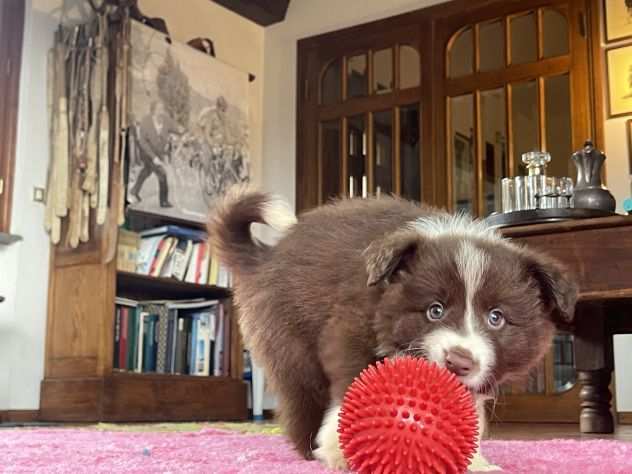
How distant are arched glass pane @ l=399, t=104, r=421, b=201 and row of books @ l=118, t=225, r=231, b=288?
1216 millimetres

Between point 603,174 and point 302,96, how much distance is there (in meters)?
1.94

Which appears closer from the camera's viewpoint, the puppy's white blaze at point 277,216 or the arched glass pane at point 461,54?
the puppy's white blaze at point 277,216

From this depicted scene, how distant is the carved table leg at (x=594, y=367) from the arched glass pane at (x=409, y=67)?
2358mm

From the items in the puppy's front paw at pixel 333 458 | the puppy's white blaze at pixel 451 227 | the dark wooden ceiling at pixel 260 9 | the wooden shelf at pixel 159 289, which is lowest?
the puppy's front paw at pixel 333 458

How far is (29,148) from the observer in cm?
409

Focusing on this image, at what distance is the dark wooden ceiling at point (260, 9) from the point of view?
5.35m

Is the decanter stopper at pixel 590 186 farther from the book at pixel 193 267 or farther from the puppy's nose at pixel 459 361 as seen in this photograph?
the book at pixel 193 267

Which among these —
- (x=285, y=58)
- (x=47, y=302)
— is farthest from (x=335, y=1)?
(x=47, y=302)

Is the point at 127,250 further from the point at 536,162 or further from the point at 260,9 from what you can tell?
the point at 260,9

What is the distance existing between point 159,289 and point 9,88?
1211 mm

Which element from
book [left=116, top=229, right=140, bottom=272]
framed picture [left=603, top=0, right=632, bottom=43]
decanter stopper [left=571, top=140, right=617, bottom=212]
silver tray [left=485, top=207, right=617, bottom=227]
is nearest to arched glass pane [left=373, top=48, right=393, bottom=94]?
framed picture [left=603, top=0, right=632, bottom=43]

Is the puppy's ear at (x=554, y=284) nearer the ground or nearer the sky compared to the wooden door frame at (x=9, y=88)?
nearer the ground

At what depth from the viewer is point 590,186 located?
2.90 m

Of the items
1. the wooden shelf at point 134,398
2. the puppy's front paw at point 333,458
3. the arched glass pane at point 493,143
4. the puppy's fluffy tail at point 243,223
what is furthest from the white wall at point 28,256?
the puppy's front paw at point 333,458
